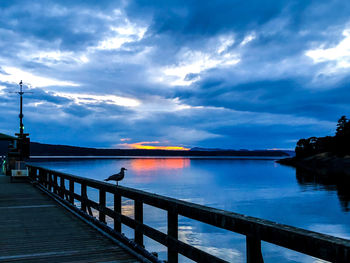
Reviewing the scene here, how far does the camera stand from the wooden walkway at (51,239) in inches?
223

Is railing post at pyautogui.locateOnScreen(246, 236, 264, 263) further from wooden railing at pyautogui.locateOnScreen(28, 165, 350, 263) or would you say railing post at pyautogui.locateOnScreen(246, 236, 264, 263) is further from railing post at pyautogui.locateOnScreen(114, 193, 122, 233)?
railing post at pyautogui.locateOnScreen(114, 193, 122, 233)

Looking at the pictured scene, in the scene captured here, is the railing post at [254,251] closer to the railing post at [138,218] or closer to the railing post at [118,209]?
the railing post at [138,218]

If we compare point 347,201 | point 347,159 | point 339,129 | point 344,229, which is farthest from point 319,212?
point 339,129

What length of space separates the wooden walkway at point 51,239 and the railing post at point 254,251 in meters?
2.85

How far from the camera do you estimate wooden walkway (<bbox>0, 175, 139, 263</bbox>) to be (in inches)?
223

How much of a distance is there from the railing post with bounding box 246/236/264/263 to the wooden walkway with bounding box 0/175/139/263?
9.35 ft

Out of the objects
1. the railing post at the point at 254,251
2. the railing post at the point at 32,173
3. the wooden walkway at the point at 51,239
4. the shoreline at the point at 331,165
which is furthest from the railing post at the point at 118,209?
the shoreline at the point at 331,165

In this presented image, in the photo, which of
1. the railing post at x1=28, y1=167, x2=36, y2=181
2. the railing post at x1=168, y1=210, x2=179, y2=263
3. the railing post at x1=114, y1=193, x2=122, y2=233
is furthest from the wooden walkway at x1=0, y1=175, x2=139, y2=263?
the railing post at x1=28, y1=167, x2=36, y2=181

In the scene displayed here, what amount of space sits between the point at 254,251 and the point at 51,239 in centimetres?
516

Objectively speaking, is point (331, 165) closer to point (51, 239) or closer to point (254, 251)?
point (51, 239)

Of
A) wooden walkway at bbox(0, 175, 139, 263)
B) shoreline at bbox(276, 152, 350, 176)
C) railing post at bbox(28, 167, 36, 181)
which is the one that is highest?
railing post at bbox(28, 167, 36, 181)

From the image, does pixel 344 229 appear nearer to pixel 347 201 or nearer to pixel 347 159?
pixel 347 201

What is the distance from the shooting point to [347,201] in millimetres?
37906

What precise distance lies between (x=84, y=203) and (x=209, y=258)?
6680 mm
